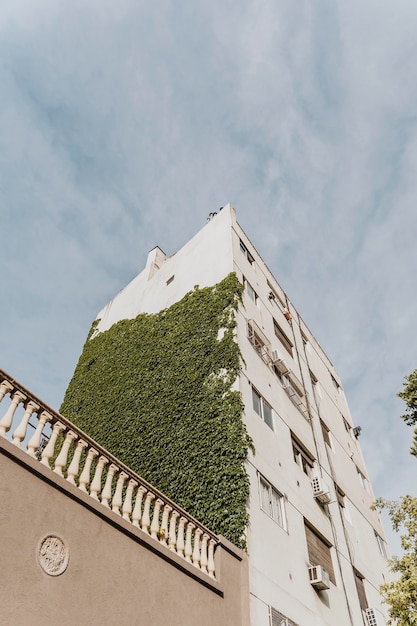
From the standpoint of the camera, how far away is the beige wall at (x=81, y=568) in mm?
5594

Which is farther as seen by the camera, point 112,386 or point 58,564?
point 112,386

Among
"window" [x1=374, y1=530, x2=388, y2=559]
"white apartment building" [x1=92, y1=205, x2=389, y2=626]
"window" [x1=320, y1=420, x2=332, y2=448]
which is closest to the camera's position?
"white apartment building" [x1=92, y1=205, x2=389, y2=626]

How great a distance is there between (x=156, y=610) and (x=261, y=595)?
11.4ft

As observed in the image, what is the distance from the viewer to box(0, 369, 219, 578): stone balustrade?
6516 mm

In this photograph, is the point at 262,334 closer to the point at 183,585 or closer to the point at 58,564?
the point at 183,585

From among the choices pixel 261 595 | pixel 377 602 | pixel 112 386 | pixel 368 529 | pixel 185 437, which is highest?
pixel 112 386

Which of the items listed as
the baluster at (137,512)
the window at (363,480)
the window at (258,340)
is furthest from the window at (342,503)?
the baluster at (137,512)

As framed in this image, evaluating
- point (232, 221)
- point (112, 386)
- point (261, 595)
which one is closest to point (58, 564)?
point (261, 595)

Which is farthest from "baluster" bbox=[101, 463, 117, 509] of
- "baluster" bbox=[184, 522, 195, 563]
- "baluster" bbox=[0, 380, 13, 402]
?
"baluster" bbox=[0, 380, 13, 402]

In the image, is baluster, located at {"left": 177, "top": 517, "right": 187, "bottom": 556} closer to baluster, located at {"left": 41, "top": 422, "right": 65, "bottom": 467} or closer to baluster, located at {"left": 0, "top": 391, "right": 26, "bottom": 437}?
baluster, located at {"left": 41, "top": 422, "right": 65, "bottom": 467}

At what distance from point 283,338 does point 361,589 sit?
31.4ft

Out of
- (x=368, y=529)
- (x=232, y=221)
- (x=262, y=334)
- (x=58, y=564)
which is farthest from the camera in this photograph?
(x=232, y=221)

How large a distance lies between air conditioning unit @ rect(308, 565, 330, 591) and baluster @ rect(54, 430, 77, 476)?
8.15 metres

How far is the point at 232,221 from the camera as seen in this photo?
67.4ft
